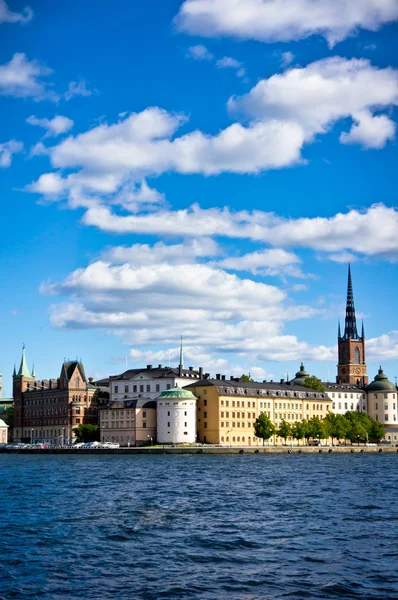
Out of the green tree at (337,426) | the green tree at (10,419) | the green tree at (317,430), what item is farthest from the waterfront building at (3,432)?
the green tree at (337,426)

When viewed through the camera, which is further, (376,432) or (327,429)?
(376,432)

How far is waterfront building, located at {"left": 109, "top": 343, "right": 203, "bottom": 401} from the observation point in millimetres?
151375

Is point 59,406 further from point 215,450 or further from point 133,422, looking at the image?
point 215,450

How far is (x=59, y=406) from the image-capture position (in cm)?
17062

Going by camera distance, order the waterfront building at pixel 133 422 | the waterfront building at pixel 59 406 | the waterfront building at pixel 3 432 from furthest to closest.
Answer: the waterfront building at pixel 3 432, the waterfront building at pixel 59 406, the waterfront building at pixel 133 422

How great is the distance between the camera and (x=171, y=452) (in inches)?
4754

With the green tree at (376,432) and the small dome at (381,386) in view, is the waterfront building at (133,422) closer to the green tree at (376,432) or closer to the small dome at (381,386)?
the green tree at (376,432)

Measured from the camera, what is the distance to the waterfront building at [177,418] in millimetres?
135125

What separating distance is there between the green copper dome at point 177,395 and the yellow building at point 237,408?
4.77m

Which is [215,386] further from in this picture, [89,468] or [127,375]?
[89,468]

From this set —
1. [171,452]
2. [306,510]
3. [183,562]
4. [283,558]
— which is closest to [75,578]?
[183,562]

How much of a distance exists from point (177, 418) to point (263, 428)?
1416 cm

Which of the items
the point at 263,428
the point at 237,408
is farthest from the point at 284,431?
the point at 237,408

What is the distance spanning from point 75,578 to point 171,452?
94.0 meters
